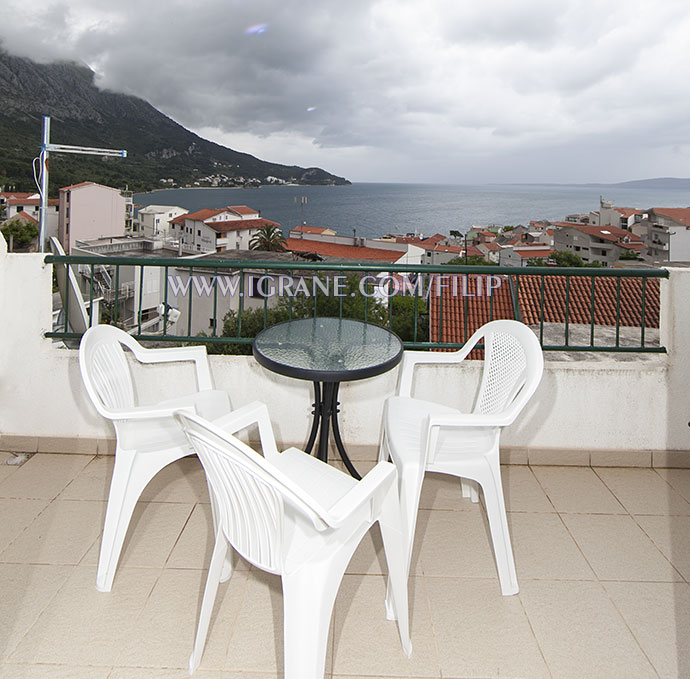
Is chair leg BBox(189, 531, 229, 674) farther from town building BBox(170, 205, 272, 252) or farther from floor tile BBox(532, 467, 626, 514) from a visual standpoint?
town building BBox(170, 205, 272, 252)

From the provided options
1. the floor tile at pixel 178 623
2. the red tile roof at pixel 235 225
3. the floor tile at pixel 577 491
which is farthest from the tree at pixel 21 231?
the floor tile at pixel 577 491

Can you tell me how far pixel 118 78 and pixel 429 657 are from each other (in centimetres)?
8927

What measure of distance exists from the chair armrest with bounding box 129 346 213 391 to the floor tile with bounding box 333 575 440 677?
0.95 metres

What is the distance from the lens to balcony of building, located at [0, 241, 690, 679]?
4.74 feet

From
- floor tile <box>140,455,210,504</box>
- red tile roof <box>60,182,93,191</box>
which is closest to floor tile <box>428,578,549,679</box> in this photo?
floor tile <box>140,455,210,504</box>

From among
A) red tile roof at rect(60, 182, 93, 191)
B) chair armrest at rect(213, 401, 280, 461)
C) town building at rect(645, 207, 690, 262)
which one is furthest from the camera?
town building at rect(645, 207, 690, 262)

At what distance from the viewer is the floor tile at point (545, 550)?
1.84 m

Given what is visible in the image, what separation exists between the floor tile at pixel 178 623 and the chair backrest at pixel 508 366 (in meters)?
1.07

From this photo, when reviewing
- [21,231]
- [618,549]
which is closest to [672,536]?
[618,549]

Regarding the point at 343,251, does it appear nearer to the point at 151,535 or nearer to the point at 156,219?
the point at 156,219

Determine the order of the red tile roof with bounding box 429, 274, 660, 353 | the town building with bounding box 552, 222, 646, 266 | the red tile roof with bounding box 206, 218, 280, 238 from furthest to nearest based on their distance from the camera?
1. the town building with bounding box 552, 222, 646, 266
2. the red tile roof with bounding box 206, 218, 280, 238
3. the red tile roof with bounding box 429, 274, 660, 353

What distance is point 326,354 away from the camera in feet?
6.64

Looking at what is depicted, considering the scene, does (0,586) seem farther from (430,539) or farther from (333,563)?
(430,539)

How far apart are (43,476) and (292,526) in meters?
1.76
